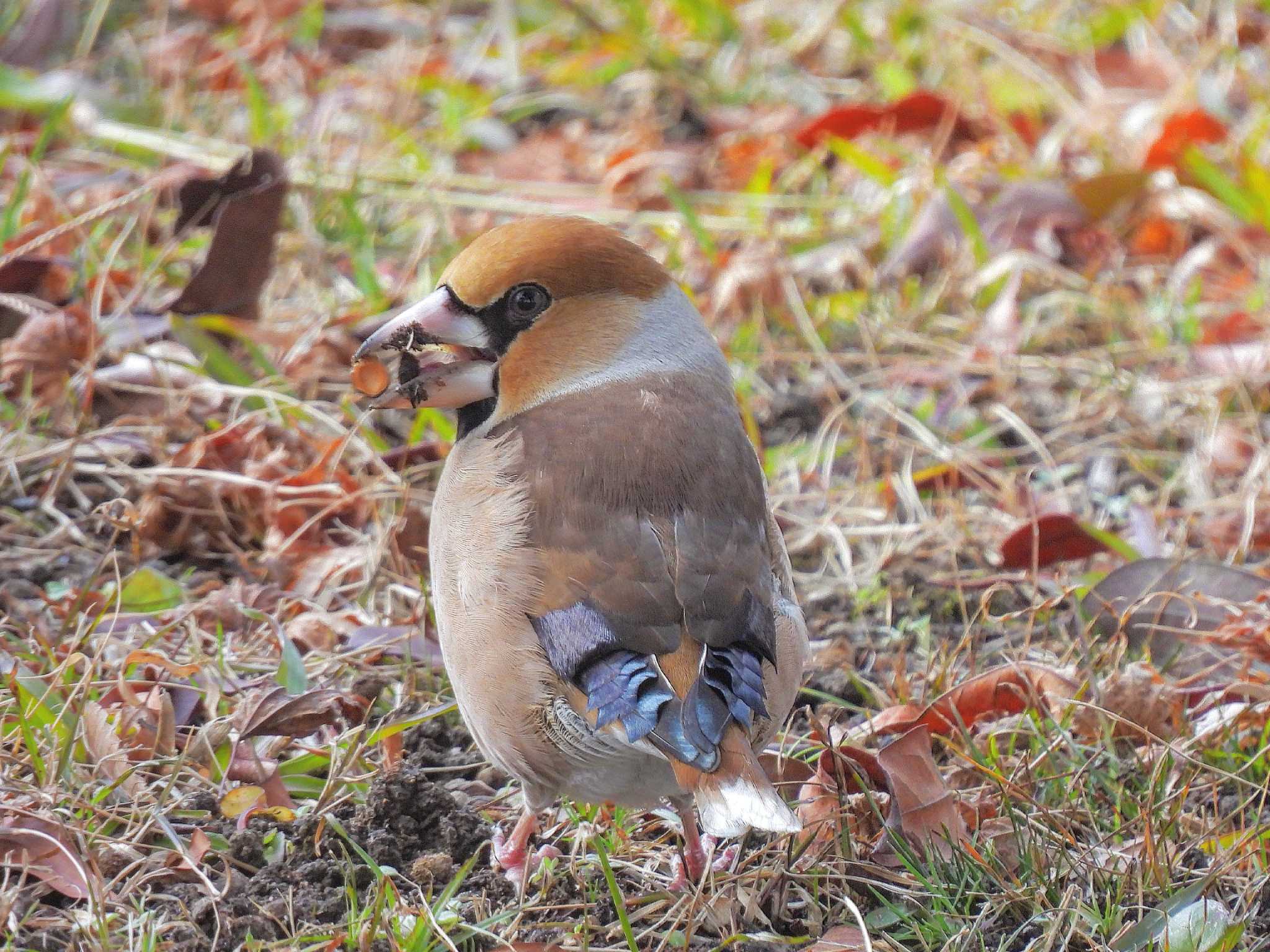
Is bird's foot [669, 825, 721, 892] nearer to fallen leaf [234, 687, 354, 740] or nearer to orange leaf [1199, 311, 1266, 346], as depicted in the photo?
fallen leaf [234, 687, 354, 740]

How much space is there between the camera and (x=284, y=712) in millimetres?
3219

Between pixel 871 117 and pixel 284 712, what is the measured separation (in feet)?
12.8

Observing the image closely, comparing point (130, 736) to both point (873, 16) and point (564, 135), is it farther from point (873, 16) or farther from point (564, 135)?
point (873, 16)

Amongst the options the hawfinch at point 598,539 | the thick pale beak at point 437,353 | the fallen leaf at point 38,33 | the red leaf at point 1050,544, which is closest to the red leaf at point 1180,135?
the red leaf at point 1050,544

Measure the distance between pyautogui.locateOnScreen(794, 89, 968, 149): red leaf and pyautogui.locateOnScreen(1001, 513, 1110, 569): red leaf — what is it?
2.56 meters

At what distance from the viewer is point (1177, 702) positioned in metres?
3.42

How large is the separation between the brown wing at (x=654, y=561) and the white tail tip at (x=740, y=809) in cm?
6

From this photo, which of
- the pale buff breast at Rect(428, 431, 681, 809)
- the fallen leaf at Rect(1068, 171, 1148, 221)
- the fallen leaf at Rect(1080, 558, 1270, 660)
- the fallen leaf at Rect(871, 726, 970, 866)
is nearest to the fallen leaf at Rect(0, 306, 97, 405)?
the pale buff breast at Rect(428, 431, 681, 809)

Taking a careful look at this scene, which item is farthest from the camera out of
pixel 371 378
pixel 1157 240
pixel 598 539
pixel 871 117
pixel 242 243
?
pixel 871 117

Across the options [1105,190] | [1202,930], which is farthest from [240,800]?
[1105,190]

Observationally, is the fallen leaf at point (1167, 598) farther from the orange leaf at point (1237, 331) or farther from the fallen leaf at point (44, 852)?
the fallen leaf at point (44, 852)

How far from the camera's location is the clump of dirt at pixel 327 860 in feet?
9.03

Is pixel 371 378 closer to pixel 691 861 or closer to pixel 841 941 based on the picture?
pixel 691 861

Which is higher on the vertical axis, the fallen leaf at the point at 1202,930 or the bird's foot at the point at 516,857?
the fallen leaf at the point at 1202,930
